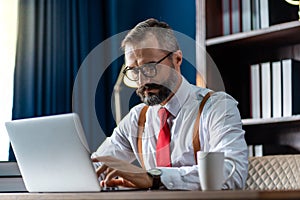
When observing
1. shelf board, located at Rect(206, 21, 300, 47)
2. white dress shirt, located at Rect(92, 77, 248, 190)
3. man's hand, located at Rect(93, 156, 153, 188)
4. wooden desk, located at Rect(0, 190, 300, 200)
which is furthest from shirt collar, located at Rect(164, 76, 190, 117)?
wooden desk, located at Rect(0, 190, 300, 200)

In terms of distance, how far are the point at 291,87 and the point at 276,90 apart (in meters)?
0.07

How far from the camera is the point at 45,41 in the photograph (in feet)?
9.67

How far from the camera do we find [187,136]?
6.73 ft

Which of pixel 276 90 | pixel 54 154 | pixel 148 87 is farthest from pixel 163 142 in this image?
pixel 276 90

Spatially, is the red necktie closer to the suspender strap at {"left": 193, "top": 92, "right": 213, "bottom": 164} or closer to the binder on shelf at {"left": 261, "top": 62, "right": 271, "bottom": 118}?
the suspender strap at {"left": 193, "top": 92, "right": 213, "bottom": 164}

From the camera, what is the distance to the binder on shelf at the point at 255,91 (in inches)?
106

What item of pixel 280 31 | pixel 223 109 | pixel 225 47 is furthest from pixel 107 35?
pixel 223 109

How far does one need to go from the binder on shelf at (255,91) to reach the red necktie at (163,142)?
689mm

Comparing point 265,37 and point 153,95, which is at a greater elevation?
point 265,37

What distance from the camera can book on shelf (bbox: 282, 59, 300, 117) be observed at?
255 cm

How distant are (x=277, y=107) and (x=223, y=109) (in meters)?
0.73

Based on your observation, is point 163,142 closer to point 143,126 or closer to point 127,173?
point 143,126

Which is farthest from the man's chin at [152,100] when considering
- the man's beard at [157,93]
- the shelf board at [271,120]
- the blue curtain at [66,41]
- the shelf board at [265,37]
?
the blue curtain at [66,41]

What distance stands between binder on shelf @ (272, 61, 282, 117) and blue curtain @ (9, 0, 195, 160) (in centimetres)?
58
